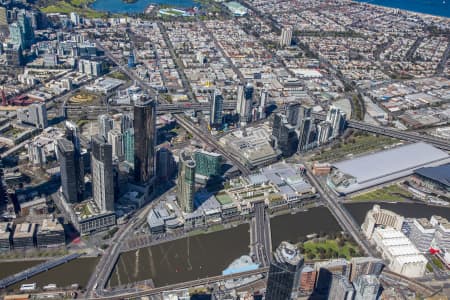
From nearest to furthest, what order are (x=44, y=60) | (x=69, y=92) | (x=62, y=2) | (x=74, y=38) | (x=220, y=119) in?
(x=220, y=119) → (x=69, y=92) → (x=44, y=60) → (x=74, y=38) → (x=62, y=2)

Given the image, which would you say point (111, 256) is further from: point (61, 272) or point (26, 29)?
point (26, 29)

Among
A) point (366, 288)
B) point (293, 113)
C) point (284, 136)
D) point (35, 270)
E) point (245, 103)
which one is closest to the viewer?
point (366, 288)

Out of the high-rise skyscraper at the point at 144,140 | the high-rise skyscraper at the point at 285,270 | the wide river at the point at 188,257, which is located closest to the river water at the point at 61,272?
the wide river at the point at 188,257

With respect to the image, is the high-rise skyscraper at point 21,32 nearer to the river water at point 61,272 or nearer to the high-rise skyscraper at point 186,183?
the high-rise skyscraper at point 186,183

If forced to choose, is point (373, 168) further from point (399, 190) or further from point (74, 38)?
point (74, 38)

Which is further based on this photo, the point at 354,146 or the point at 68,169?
the point at 354,146

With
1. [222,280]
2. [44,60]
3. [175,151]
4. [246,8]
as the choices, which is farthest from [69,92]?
[246,8]

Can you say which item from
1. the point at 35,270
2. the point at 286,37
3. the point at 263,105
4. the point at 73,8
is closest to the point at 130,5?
the point at 73,8
